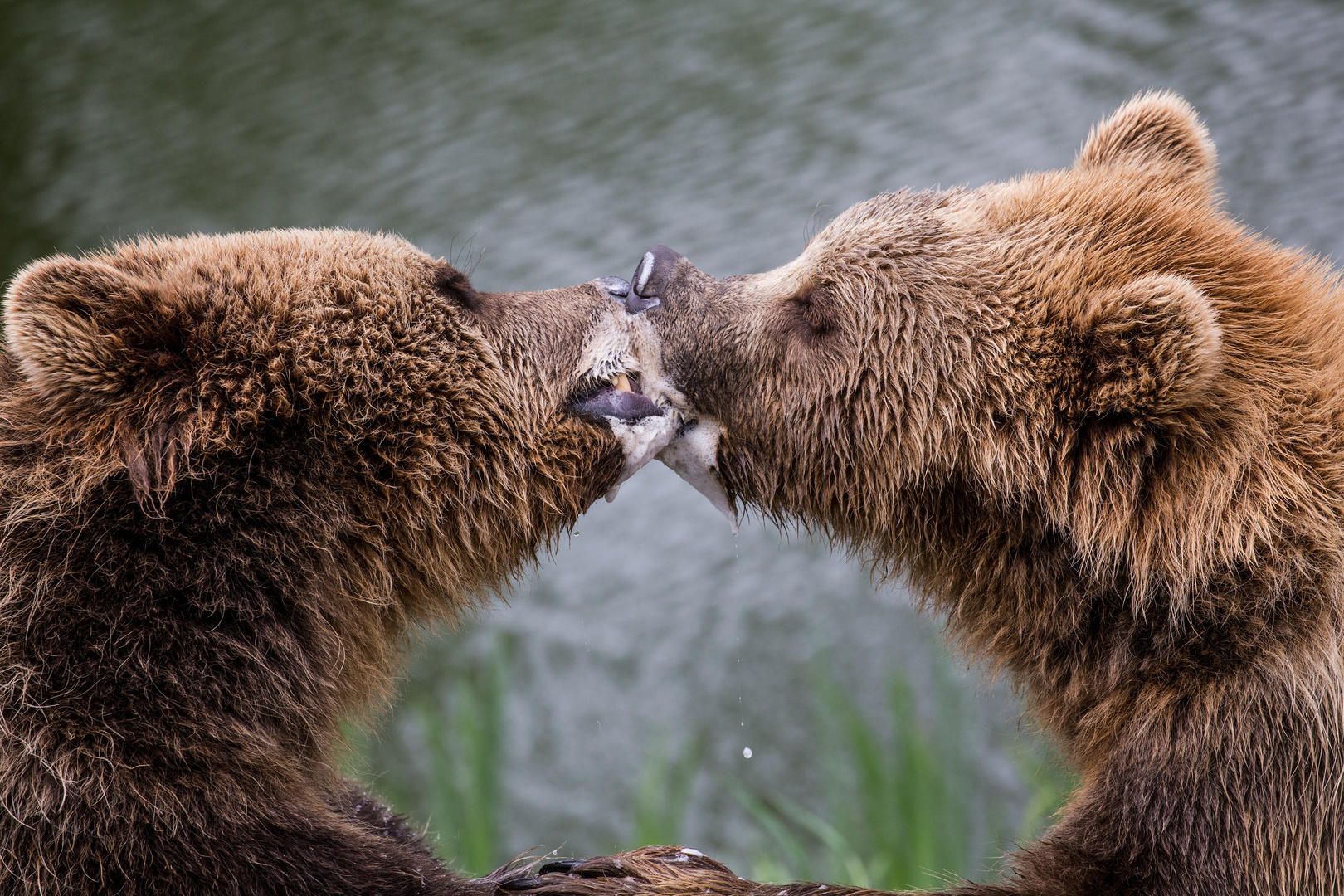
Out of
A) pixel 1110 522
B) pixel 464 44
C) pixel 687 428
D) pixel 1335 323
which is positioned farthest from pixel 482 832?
pixel 464 44

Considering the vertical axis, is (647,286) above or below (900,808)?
above

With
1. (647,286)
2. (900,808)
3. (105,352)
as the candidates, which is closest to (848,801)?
(900,808)

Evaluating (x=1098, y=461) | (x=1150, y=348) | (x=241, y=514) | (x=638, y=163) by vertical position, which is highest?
(x=1150, y=348)

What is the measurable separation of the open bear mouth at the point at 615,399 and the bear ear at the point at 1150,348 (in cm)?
120

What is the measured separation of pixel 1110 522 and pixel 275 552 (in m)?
2.05

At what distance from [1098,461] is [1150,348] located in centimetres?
32

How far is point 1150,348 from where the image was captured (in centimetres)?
300

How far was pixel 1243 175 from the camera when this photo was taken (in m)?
8.66

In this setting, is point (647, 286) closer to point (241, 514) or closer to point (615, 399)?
point (615, 399)

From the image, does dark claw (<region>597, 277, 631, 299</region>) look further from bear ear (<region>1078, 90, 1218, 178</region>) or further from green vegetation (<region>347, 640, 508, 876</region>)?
green vegetation (<region>347, 640, 508, 876</region>)

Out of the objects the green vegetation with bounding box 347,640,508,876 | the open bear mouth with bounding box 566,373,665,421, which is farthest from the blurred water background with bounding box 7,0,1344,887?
the open bear mouth with bounding box 566,373,665,421

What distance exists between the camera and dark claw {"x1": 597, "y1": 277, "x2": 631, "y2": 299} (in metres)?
3.66

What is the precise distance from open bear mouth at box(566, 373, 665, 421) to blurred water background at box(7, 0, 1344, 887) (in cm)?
494

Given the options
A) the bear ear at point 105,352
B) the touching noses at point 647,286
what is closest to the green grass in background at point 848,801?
the touching noses at point 647,286
